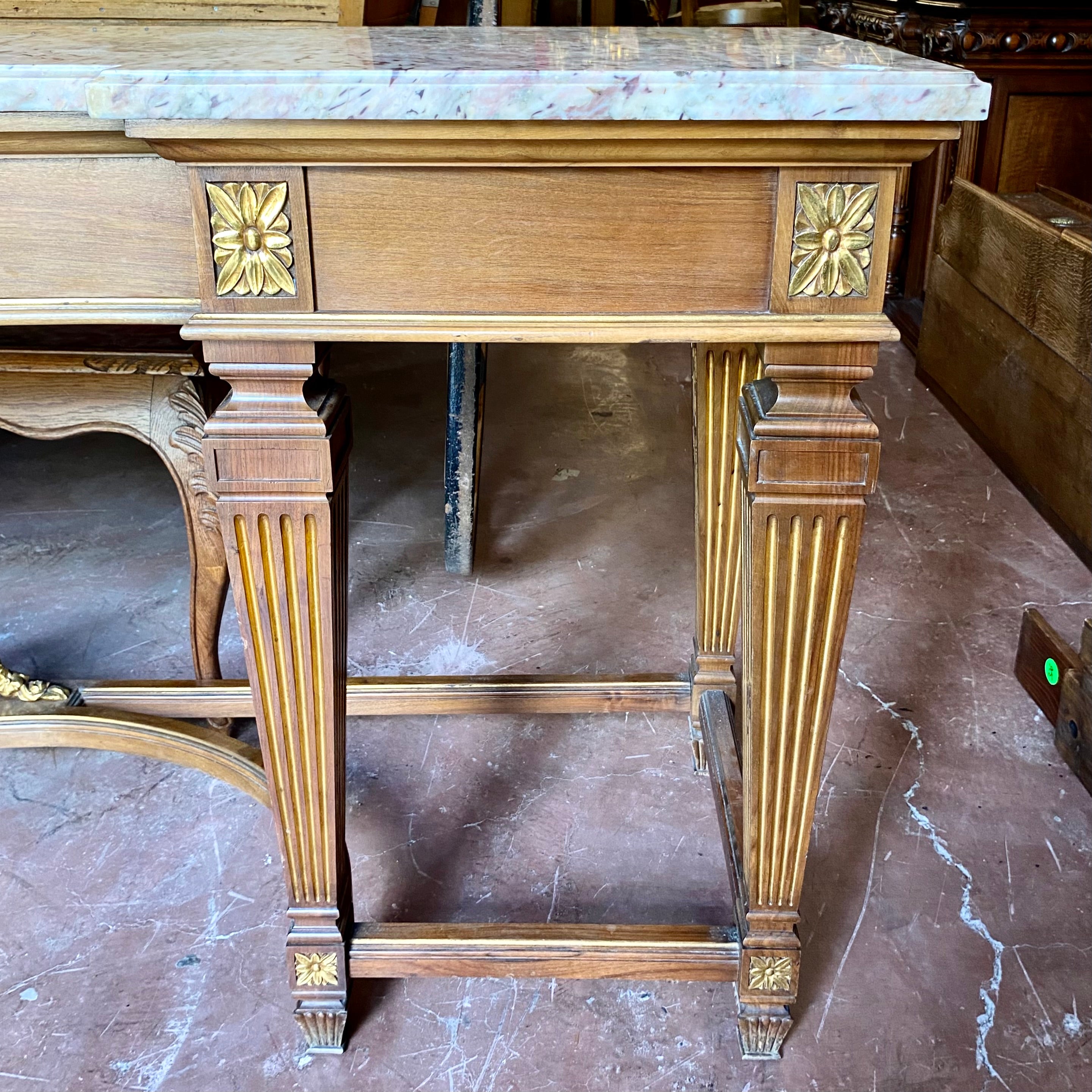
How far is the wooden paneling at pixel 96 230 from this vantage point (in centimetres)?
80

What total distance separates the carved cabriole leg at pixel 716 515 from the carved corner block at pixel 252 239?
56cm

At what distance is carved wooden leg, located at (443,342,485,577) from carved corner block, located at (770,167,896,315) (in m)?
1.11

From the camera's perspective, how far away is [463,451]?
189cm

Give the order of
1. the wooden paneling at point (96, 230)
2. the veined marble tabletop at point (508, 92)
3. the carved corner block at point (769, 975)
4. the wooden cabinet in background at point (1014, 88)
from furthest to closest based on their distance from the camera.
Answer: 1. the wooden cabinet in background at point (1014, 88)
2. the carved corner block at point (769, 975)
3. the wooden paneling at point (96, 230)
4. the veined marble tabletop at point (508, 92)

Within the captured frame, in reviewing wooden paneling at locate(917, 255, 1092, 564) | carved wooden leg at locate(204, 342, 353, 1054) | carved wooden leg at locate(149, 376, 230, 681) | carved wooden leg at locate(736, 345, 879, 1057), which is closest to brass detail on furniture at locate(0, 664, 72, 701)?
carved wooden leg at locate(149, 376, 230, 681)

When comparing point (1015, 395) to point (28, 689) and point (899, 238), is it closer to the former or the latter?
point (899, 238)

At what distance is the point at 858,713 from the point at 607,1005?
649mm

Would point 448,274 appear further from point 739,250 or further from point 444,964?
point 444,964

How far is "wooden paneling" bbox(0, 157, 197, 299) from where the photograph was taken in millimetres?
797

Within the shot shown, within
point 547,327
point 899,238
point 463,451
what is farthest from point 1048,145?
point 547,327

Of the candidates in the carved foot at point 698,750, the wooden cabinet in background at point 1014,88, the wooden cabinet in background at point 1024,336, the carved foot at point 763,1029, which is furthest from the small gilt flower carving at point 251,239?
the wooden cabinet in background at point 1014,88

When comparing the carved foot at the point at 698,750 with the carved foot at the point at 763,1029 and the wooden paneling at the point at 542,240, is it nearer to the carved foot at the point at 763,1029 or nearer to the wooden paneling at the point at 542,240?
the carved foot at the point at 763,1029

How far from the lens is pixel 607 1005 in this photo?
1.11m

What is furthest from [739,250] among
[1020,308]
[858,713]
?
[1020,308]
